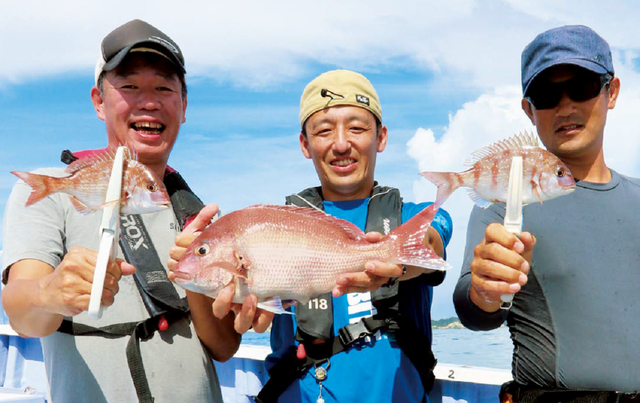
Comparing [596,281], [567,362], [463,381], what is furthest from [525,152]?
[463,381]

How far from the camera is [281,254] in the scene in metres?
2.58

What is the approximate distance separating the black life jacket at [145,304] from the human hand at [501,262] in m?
1.58

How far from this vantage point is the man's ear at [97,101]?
10.9 feet

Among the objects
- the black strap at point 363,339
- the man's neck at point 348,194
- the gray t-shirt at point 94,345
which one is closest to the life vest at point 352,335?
the black strap at point 363,339

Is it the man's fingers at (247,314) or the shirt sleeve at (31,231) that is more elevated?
the shirt sleeve at (31,231)

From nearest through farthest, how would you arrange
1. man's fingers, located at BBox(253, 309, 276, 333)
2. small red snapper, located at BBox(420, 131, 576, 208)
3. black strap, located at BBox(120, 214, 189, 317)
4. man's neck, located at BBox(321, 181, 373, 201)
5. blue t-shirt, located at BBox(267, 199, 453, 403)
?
1. small red snapper, located at BBox(420, 131, 576, 208)
2. man's fingers, located at BBox(253, 309, 276, 333)
3. black strap, located at BBox(120, 214, 189, 317)
4. blue t-shirt, located at BBox(267, 199, 453, 403)
5. man's neck, located at BBox(321, 181, 373, 201)

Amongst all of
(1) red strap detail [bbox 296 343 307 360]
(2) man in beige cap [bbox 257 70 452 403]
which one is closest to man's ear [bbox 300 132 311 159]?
(2) man in beige cap [bbox 257 70 452 403]

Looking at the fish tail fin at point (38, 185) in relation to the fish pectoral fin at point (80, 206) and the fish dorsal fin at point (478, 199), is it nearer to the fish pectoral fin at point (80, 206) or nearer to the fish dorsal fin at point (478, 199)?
the fish pectoral fin at point (80, 206)

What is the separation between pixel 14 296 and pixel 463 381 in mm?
3759

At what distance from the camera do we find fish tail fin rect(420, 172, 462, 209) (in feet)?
8.39

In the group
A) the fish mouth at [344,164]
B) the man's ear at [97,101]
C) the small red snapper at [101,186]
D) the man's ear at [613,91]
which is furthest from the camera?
the fish mouth at [344,164]

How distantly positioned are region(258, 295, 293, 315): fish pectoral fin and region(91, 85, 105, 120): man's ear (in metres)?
1.63

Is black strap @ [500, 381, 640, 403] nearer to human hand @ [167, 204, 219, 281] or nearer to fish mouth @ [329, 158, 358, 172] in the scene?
fish mouth @ [329, 158, 358, 172]

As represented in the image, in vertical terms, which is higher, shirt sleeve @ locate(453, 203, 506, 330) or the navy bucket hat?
the navy bucket hat
